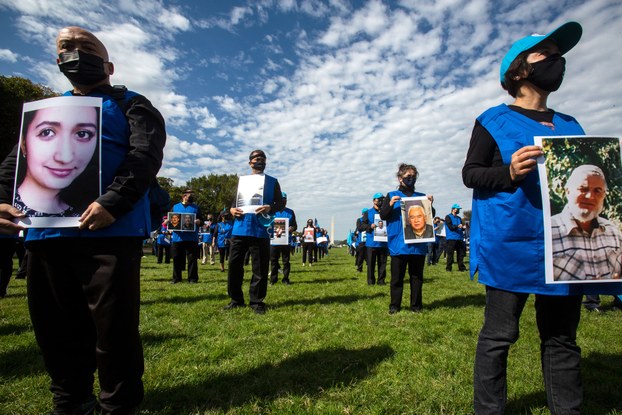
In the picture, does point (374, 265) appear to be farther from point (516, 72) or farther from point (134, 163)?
point (134, 163)

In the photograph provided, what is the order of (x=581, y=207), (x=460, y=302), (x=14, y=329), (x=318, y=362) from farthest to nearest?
(x=460, y=302) → (x=14, y=329) → (x=318, y=362) → (x=581, y=207)

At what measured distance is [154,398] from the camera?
2.78 metres

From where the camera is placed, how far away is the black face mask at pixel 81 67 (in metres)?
2.17

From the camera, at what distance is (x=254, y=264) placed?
20.0ft

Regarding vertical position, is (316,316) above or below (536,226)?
below

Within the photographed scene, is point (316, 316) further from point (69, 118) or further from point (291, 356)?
point (69, 118)

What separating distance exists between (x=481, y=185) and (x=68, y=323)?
263 centimetres

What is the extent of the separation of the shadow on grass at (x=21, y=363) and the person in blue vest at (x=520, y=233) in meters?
3.77

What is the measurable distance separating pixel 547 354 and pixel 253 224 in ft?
14.9

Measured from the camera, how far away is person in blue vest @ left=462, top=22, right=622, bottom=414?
1.98 metres

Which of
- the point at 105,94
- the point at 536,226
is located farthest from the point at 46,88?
the point at 536,226

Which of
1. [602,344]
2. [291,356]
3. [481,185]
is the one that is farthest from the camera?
[602,344]

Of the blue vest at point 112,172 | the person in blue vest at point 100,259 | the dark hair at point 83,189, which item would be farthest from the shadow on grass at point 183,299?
the dark hair at point 83,189

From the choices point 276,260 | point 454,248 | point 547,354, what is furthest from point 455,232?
point 547,354
